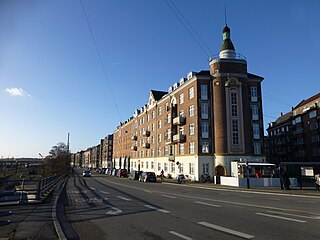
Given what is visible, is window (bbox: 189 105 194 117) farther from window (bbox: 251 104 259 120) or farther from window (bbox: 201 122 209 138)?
window (bbox: 251 104 259 120)

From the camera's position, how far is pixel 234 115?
138 feet

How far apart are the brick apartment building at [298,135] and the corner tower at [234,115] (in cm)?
2717

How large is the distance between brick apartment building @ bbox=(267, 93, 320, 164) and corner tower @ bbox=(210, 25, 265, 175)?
27171 millimetres

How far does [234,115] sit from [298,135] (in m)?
36.5

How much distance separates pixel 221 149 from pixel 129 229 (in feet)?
111

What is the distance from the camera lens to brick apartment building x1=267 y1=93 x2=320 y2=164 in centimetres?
6343

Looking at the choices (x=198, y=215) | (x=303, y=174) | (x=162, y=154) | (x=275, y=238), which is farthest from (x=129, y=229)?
(x=162, y=154)

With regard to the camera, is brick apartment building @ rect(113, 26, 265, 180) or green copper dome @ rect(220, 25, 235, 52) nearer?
brick apartment building @ rect(113, 26, 265, 180)

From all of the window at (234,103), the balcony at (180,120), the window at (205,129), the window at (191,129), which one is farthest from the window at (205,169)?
the balcony at (180,120)

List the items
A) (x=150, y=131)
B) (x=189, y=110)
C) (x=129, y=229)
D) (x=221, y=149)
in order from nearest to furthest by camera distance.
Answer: (x=129, y=229)
(x=221, y=149)
(x=189, y=110)
(x=150, y=131)

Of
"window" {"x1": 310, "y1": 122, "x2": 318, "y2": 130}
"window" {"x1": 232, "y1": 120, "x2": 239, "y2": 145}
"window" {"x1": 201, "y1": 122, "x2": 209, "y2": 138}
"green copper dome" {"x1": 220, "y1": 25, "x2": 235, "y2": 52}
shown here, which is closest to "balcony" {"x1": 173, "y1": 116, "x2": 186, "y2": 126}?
"window" {"x1": 201, "y1": 122, "x2": 209, "y2": 138}

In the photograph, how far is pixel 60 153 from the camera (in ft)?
196

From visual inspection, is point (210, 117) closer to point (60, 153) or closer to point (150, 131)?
point (150, 131)

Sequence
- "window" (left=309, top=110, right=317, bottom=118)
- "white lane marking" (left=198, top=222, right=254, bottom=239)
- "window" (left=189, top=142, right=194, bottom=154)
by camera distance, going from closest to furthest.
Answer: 1. "white lane marking" (left=198, top=222, right=254, bottom=239)
2. "window" (left=189, top=142, right=194, bottom=154)
3. "window" (left=309, top=110, right=317, bottom=118)
